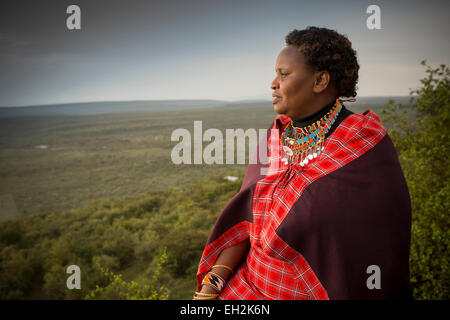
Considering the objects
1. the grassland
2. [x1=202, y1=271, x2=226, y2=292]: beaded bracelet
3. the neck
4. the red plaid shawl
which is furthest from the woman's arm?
the grassland

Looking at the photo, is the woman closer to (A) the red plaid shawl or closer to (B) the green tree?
(A) the red plaid shawl

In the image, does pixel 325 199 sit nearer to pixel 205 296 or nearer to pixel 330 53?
pixel 330 53

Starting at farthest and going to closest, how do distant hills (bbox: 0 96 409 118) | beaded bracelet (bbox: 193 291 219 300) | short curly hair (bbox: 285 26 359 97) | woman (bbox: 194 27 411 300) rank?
distant hills (bbox: 0 96 409 118) < beaded bracelet (bbox: 193 291 219 300) < short curly hair (bbox: 285 26 359 97) < woman (bbox: 194 27 411 300)

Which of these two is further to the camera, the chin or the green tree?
the green tree

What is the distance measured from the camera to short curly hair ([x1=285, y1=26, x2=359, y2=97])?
1542mm

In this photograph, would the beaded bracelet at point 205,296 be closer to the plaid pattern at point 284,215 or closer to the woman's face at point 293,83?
the plaid pattern at point 284,215

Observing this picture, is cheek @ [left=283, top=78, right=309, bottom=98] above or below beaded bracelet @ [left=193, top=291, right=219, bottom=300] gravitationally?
above

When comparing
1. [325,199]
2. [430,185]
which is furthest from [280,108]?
[430,185]

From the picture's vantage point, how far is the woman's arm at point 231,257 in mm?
1911

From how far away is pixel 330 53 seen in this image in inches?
61.3

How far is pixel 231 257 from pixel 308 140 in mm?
1029

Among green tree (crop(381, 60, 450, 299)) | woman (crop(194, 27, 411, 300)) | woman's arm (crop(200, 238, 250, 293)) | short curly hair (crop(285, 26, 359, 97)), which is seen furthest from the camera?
green tree (crop(381, 60, 450, 299))

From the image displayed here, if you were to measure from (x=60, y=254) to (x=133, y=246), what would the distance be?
1000mm

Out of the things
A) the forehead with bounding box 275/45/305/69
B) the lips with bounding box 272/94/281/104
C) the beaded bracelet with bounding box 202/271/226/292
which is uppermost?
the forehead with bounding box 275/45/305/69
